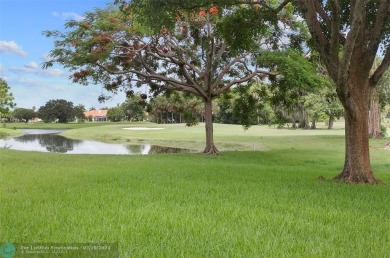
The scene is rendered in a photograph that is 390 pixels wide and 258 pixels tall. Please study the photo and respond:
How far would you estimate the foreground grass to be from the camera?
4.32 metres

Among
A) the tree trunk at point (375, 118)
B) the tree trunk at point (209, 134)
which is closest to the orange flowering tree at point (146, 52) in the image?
the tree trunk at point (209, 134)

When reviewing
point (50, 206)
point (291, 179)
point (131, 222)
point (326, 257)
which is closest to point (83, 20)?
point (291, 179)

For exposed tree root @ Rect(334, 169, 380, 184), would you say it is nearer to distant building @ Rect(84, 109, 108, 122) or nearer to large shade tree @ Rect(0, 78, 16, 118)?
large shade tree @ Rect(0, 78, 16, 118)

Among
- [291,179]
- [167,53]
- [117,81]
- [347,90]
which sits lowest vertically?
[291,179]

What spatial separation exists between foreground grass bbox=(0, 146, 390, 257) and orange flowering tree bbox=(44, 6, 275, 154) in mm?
10401

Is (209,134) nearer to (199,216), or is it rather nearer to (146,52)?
(146,52)

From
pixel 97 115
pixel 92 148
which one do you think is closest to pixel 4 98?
pixel 92 148

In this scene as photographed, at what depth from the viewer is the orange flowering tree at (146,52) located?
59.7 feet

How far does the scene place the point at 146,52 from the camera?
815 inches

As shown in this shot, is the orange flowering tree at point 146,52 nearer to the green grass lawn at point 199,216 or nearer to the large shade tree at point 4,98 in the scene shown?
the green grass lawn at point 199,216

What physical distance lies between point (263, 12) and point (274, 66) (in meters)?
6.78

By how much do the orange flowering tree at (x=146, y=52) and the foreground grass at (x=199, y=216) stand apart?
10401mm

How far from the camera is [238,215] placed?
18.5 ft

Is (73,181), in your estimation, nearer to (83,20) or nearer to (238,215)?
(238,215)
